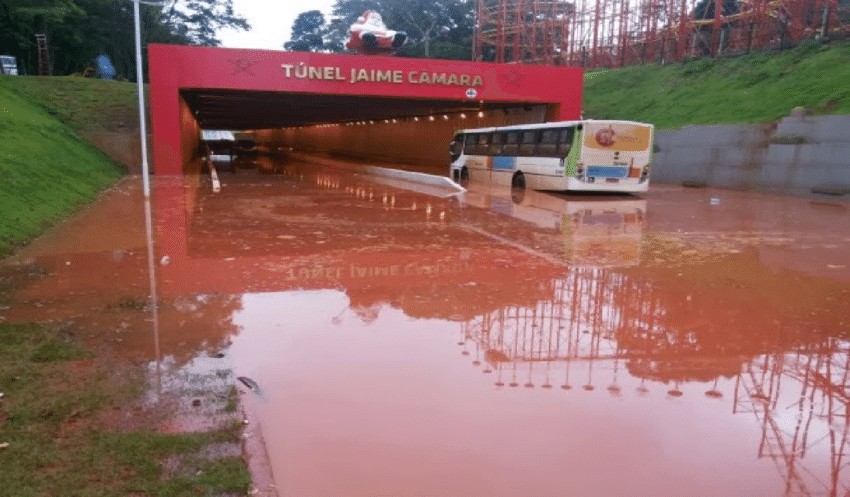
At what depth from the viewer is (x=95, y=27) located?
49719 millimetres

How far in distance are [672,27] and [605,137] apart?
24.5 m

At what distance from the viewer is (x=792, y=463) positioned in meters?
4.03

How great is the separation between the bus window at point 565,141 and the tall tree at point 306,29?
74157 millimetres

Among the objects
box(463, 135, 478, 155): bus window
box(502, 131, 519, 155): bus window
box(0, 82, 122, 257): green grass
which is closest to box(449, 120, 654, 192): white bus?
box(502, 131, 519, 155): bus window

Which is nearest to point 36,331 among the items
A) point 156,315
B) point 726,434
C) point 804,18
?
point 156,315

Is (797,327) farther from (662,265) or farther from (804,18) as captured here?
(804,18)

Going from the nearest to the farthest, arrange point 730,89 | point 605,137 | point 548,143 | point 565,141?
point 605,137 < point 565,141 < point 548,143 < point 730,89

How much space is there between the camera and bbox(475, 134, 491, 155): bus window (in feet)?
86.4

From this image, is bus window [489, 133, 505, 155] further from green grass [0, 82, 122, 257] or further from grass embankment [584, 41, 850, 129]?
green grass [0, 82, 122, 257]

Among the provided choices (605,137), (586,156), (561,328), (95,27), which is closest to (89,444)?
(561,328)

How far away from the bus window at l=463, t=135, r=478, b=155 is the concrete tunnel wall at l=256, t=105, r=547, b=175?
524 centimetres

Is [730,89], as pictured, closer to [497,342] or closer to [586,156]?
[586,156]

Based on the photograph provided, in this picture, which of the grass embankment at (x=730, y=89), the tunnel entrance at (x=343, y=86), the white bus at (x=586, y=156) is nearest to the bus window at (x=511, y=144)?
the white bus at (x=586, y=156)

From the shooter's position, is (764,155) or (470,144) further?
(470,144)
